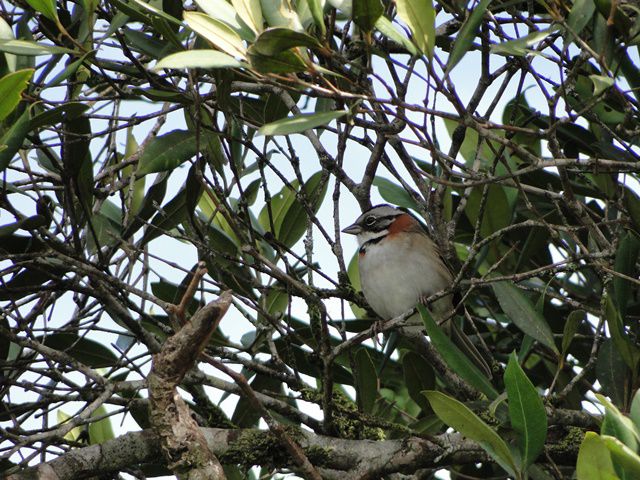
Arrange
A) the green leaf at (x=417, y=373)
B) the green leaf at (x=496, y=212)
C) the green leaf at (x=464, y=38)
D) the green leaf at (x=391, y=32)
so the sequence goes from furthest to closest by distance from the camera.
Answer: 1. the green leaf at (x=496, y=212)
2. the green leaf at (x=417, y=373)
3. the green leaf at (x=464, y=38)
4. the green leaf at (x=391, y=32)

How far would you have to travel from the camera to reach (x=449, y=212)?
16.4 ft

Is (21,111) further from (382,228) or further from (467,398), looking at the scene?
(382,228)

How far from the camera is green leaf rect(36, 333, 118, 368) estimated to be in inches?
174

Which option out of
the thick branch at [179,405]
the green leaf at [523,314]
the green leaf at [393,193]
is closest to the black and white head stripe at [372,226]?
the green leaf at [393,193]

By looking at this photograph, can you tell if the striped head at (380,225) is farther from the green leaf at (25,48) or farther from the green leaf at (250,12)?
the green leaf at (250,12)

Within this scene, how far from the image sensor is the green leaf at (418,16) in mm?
2572

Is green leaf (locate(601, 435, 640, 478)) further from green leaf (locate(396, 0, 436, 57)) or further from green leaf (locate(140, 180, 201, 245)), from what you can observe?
green leaf (locate(140, 180, 201, 245))

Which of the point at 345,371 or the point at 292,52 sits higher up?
the point at 292,52

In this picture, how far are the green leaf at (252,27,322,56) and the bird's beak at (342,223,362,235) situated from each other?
3.95m

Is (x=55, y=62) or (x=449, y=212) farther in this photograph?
(x=449, y=212)

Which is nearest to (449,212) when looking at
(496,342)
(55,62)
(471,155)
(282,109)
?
(471,155)

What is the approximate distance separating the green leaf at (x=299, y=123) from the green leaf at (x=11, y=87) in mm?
832

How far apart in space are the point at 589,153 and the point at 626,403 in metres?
1.40

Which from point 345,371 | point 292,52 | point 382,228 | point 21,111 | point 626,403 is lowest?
point 626,403
